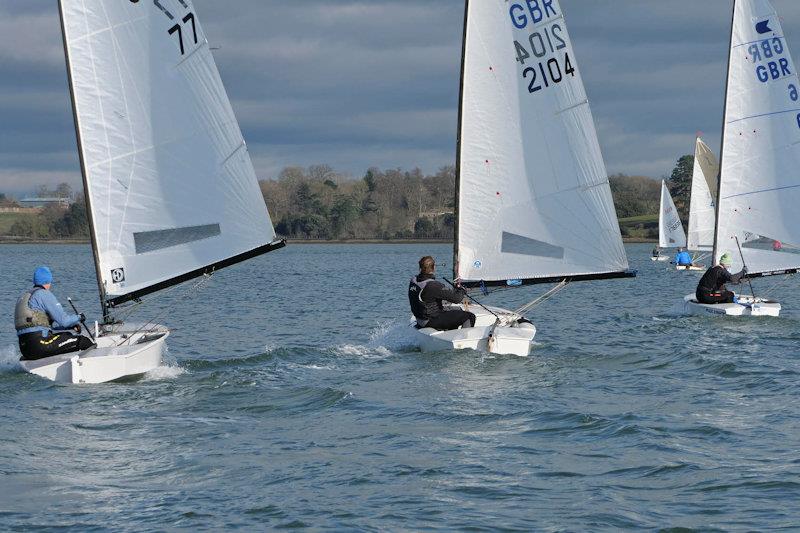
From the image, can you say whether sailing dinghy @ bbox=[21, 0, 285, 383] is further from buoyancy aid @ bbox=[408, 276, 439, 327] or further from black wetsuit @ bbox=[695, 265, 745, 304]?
black wetsuit @ bbox=[695, 265, 745, 304]

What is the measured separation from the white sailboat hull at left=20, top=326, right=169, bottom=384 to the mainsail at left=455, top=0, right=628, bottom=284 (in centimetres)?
504

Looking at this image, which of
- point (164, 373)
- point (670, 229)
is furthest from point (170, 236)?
point (670, 229)

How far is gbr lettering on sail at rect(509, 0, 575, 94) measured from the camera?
1683cm

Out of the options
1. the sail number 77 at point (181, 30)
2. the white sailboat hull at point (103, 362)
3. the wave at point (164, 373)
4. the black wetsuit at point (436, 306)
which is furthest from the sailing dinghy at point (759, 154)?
the white sailboat hull at point (103, 362)

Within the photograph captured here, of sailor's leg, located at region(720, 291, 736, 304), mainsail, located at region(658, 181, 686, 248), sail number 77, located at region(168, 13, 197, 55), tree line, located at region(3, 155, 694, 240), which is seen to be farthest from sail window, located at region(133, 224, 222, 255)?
tree line, located at region(3, 155, 694, 240)

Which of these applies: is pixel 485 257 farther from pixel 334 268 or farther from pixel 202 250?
pixel 334 268

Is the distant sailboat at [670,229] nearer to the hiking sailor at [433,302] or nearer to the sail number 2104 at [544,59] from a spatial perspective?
the sail number 2104 at [544,59]

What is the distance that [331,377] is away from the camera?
14547 mm

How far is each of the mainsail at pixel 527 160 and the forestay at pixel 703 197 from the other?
35660 millimetres

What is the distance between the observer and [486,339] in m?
15.0

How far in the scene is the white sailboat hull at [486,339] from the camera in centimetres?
1498

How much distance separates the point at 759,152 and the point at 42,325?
16.1 metres

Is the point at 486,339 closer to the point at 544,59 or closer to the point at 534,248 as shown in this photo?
the point at 534,248

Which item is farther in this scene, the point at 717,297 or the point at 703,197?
the point at 703,197
